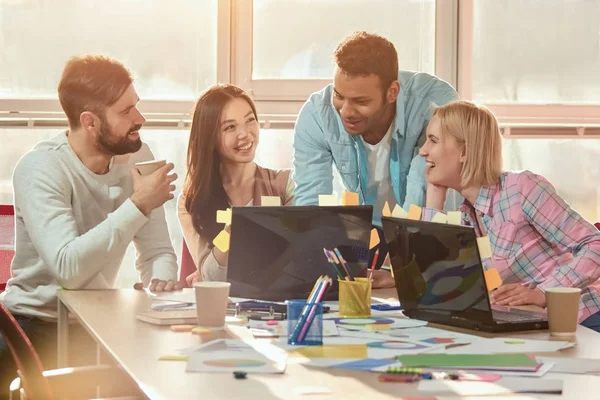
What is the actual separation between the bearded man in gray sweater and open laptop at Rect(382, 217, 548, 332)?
A: 80 cm

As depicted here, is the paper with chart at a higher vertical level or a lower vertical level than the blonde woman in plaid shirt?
lower

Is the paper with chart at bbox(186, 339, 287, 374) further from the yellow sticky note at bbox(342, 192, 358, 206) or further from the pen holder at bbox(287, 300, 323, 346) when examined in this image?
the yellow sticky note at bbox(342, 192, 358, 206)

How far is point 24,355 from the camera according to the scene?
57.7 inches

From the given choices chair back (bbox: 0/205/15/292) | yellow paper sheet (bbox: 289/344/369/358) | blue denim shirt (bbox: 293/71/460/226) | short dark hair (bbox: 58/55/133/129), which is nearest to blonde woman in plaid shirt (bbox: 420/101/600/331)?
blue denim shirt (bbox: 293/71/460/226)

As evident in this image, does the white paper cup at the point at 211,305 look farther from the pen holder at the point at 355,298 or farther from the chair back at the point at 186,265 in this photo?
the chair back at the point at 186,265

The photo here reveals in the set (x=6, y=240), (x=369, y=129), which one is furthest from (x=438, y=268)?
(x=6, y=240)

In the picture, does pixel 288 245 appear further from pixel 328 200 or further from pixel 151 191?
pixel 151 191

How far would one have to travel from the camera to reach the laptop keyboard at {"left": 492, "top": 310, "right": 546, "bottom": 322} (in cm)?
189

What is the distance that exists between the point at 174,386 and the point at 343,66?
5.60ft

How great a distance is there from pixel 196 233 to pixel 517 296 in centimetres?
129

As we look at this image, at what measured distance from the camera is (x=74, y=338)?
248 cm

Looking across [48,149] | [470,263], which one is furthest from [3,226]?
[470,263]

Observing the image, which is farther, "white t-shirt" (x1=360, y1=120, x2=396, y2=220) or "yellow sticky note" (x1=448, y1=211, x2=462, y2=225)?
"white t-shirt" (x1=360, y1=120, x2=396, y2=220)

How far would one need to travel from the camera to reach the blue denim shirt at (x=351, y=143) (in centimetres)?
308
